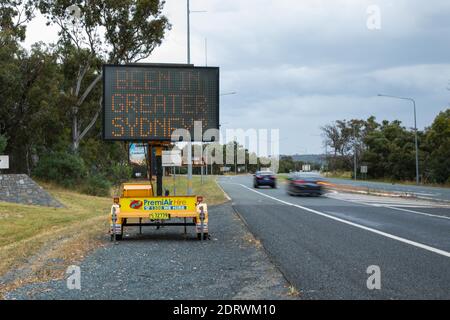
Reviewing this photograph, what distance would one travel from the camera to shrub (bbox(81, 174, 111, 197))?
37.5 meters

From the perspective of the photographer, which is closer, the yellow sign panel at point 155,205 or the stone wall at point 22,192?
the yellow sign panel at point 155,205

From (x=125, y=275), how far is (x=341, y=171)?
101m

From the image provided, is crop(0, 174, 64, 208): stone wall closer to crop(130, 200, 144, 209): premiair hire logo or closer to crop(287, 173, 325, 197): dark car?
crop(130, 200, 144, 209): premiair hire logo

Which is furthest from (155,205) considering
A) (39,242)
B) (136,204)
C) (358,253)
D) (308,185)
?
(308,185)

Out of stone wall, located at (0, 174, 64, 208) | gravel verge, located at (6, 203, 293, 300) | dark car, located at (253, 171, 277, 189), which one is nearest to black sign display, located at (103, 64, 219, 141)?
gravel verge, located at (6, 203, 293, 300)

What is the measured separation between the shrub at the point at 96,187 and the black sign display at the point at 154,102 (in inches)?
953

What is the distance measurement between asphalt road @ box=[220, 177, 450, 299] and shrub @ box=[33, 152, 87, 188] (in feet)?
64.8

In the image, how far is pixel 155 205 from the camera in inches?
523

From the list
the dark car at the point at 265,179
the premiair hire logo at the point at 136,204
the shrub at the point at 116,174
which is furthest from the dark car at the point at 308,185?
the premiair hire logo at the point at 136,204

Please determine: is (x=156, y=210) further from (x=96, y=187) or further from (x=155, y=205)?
(x=96, y=187)

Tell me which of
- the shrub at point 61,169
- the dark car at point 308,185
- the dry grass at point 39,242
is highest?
the shrub at point 61,169

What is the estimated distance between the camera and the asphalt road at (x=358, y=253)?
7457 millimetres

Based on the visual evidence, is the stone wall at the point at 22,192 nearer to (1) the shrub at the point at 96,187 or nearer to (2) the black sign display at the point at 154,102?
(1) the shrub at the point at 96,187
